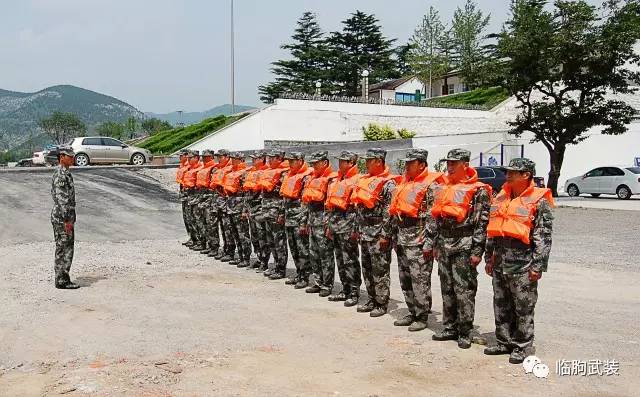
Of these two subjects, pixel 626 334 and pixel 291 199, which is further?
pixel 291 199

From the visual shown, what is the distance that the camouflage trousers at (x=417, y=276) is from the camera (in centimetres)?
728

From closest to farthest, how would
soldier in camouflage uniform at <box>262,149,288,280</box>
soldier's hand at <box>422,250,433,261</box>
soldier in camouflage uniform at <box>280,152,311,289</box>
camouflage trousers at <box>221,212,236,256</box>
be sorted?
1. soldier's hand at <box>422,250,433,261</box>
2. soldier in camouflage uniform at <box>280,152,311,289</box>
3. soldier in camouflage uniform at <box>262,149,288,280</box>
4. camouflage trousers at <box>221,212,236,256</box>

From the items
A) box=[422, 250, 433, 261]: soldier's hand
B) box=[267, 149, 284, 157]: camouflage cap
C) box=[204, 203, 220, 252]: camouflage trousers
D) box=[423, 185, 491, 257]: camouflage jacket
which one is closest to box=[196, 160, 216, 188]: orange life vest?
box=[204, 203, 220, 252]: camouflage trousers

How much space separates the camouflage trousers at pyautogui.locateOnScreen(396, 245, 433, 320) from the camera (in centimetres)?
728

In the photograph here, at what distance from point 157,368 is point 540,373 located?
11.5ft

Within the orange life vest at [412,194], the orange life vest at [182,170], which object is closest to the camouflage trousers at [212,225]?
the orange life vest at [182,170]

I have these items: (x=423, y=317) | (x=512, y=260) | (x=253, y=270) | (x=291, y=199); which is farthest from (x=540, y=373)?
(x=253, y=270)

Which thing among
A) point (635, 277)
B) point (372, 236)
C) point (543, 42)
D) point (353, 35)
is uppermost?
point (353, 35)

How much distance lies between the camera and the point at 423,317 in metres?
7.43

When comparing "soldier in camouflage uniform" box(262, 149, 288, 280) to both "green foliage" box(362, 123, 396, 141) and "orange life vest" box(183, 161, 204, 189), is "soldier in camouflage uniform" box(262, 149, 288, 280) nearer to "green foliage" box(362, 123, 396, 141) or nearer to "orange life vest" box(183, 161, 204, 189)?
"orange life vest" box(183, 161, 204, 189)

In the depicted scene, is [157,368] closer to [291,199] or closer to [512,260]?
[512,260]

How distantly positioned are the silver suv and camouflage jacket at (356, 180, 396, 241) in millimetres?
22707

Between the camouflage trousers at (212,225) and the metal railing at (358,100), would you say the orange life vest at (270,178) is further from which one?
the metal railing at (358,100)

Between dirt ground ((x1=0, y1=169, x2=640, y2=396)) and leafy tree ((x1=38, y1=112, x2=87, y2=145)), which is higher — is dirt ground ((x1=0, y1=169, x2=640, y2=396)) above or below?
below
